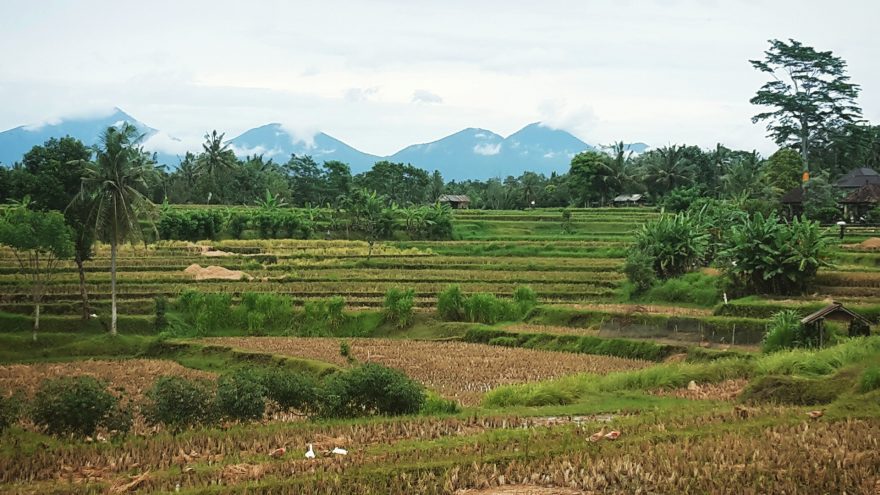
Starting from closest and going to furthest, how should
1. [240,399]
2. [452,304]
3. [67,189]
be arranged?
[240,399] < [452,304] < [67,189]

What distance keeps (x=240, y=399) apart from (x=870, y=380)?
10.5 m

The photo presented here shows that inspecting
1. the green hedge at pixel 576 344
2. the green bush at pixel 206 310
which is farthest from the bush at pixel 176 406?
the green bush at pixel 206 310

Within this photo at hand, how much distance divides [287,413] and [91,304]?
73.6 feet

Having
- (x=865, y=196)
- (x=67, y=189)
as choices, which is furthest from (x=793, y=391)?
(x=865, y=196)

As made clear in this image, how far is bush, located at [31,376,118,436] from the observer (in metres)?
13.3

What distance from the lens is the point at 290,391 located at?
16016mm

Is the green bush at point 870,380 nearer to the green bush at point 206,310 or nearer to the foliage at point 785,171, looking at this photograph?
the green bush at point 206,310

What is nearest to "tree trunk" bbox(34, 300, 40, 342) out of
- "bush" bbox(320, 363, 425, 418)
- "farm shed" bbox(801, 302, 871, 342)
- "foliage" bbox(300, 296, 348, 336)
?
"foliage" bbox(300, 296, 348, 336)

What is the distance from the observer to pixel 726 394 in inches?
686

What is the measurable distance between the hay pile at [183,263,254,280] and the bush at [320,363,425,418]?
26.1 meters

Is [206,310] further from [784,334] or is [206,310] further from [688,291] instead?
[784,334]

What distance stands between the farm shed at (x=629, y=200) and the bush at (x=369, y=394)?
6121cm

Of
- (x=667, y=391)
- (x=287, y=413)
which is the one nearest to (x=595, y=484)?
(x=287, y=413)

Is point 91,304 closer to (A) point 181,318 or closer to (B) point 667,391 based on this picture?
(A) point 181,318
